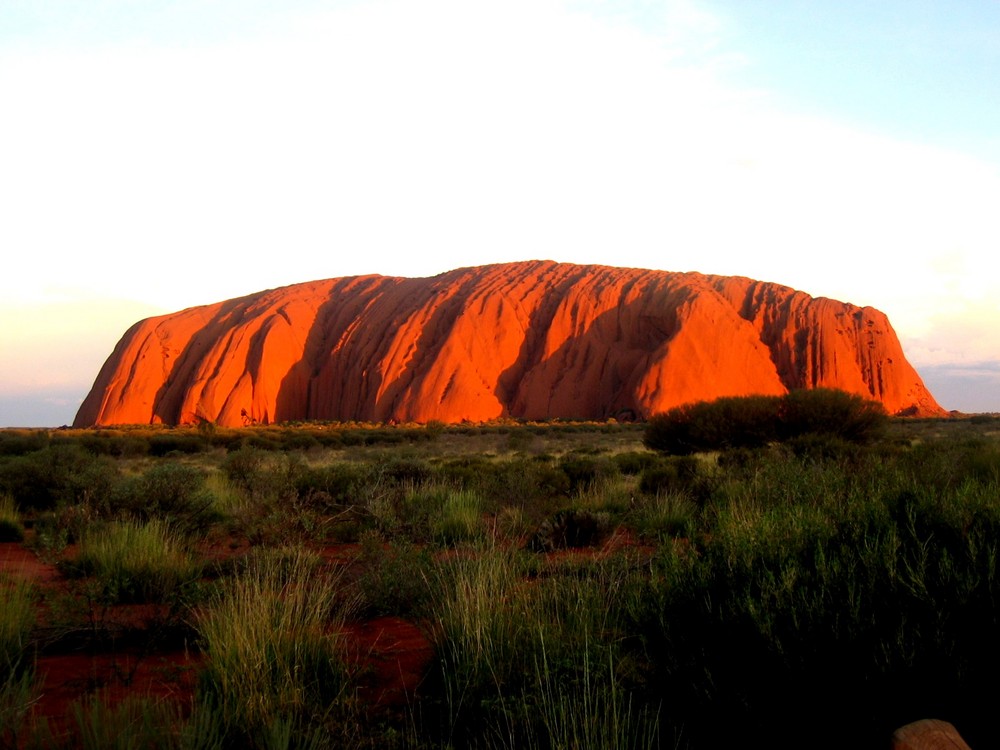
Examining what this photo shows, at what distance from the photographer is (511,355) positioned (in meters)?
58.8

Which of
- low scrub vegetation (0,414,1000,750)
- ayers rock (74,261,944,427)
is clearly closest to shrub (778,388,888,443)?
low scrub vegetation (0,414,1000,750)

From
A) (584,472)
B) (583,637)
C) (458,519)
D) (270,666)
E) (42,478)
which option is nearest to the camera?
(270,666)

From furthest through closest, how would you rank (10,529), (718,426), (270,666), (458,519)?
(718,426) < (10,529) < (458,519) < (270,666)

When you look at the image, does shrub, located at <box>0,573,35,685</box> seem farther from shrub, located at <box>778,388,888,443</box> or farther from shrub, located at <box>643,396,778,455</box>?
shrub, located at <box>778,388,888,443</box>

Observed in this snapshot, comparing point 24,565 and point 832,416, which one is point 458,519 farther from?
point 832,416

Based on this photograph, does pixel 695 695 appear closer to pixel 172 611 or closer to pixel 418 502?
pixel 172 611

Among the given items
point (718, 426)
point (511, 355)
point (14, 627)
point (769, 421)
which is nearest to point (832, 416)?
point (769, 421)

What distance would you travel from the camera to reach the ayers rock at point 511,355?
5509 cm

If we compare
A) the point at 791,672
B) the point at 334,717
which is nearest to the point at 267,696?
the point at 334,717

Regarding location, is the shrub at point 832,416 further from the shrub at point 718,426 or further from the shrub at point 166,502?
the shrub at point 166,502

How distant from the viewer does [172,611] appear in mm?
5406

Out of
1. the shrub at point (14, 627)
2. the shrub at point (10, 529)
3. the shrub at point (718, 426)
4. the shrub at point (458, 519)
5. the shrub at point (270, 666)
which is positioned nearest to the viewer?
the shrub at point (270, 666)

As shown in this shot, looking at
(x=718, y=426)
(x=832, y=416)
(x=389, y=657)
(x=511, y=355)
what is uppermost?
(x=511, y=355)

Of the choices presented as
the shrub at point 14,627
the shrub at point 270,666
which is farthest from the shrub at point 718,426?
the shrub at point 14,627
